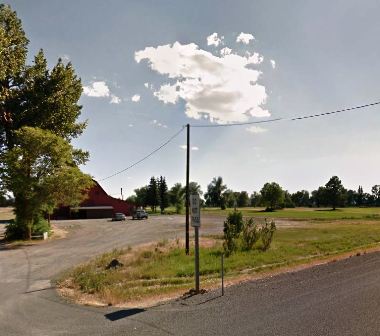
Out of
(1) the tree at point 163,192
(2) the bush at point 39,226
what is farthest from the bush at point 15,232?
(1) the tree at point 163,192

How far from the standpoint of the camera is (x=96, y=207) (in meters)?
89.2

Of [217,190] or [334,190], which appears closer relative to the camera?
[334,190]

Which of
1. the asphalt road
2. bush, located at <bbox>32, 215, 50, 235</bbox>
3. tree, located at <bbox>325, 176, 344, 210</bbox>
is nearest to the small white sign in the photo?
the asphalt road

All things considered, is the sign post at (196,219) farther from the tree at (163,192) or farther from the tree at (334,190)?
the tree at (334,190)

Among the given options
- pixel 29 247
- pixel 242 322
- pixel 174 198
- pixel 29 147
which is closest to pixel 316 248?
pixel 242 322

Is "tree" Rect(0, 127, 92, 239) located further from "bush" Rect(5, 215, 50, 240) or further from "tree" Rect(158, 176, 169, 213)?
"tree" Rect(158, 176, 169, 213)

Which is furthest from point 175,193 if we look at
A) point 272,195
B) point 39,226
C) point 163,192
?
point 39,226

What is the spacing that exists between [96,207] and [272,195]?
202ft

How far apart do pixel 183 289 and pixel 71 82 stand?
3214cm

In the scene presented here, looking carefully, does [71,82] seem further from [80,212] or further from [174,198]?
[174,198]

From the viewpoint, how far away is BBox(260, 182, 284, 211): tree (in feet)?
428

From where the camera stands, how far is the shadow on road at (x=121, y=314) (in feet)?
37.0

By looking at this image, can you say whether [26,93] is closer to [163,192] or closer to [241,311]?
[241,311]

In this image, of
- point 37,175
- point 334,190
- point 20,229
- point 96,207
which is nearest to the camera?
point 37,175
